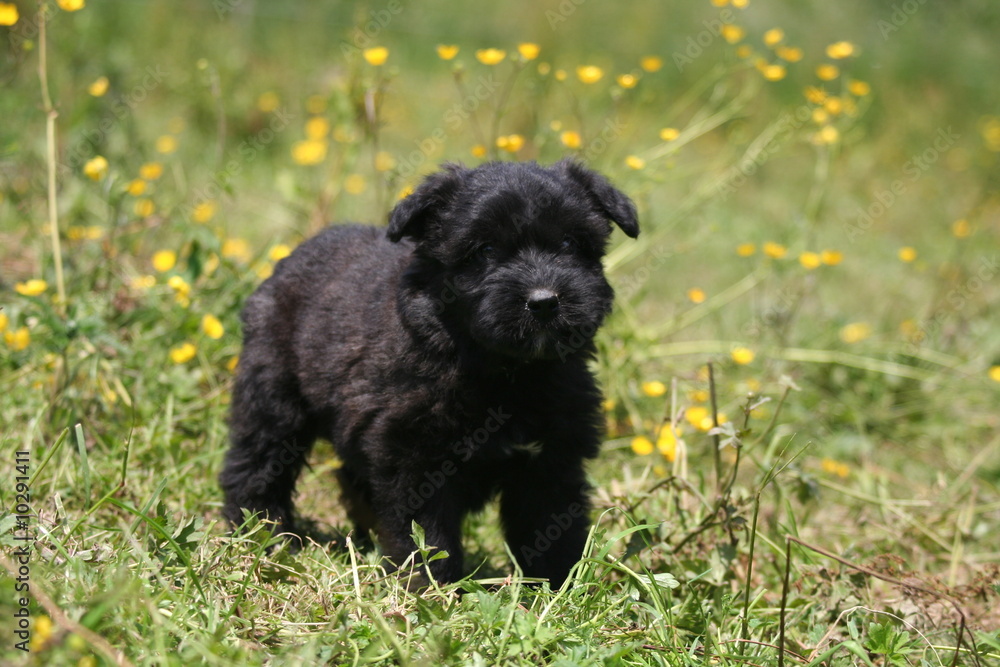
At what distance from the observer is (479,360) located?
2.91 m

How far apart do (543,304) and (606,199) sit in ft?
2.07

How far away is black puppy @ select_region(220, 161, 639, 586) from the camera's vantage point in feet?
9.41

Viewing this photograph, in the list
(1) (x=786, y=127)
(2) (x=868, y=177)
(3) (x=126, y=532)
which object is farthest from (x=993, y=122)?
(3) (x=126, y=532)

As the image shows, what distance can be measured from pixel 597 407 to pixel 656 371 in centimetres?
210

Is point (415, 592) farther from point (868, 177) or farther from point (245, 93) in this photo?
point (868, 177)

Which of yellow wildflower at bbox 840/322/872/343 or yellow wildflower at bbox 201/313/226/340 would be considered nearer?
yellow wildflower at bbox 201/313/226/340

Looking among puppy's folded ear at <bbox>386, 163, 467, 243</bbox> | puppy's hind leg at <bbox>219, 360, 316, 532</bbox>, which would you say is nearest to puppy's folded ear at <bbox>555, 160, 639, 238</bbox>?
puppy's folded ear at <bbox>386, 163, 467, 243</bbox>

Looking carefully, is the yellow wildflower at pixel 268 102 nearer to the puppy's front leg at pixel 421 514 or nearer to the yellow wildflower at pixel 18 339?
the yellow wildflower at pixel 18 339

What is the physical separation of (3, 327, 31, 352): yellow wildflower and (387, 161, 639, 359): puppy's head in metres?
1.92

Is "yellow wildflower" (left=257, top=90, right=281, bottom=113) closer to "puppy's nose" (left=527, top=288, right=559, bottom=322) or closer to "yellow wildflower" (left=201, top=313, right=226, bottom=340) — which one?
"yellow wildflower" (left=201, top=313, right=226, bottom=340)

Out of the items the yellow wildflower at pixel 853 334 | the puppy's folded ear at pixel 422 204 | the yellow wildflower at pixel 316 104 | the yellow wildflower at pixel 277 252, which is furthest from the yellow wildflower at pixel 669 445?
the yellow wildflower at pixel 316 104

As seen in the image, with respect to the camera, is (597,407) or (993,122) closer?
(597,407)

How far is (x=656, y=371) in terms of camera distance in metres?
5.14

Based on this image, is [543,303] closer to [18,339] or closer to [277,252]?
[277,252]
